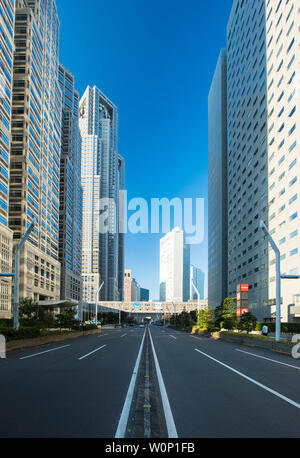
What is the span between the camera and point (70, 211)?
409ft

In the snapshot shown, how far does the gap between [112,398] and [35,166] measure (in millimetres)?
77545

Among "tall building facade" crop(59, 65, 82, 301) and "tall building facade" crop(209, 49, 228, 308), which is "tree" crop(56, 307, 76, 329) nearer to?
"tall building facade" crop(59, 65, 82, 301)

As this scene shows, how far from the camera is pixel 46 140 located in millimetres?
89750

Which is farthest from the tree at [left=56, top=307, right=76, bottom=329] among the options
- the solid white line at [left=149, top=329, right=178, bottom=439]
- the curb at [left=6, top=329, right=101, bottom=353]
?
the solid white line at [left=149, top=329, right=178, bottom=439]

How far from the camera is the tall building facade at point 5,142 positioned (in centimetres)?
5953

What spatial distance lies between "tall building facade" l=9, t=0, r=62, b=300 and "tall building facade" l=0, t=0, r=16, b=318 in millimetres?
8860

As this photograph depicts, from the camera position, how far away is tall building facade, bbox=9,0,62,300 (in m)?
73.7

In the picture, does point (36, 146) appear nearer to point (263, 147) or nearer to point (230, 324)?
point (263, 147)

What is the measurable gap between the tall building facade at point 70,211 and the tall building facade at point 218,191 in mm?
47992

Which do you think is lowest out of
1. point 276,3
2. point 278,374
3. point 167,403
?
point 278,374

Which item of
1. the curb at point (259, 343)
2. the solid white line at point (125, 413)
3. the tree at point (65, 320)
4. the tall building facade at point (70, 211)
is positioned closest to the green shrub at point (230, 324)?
the curb at point (259, 343)

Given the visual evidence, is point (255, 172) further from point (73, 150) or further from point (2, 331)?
point (2, 331)

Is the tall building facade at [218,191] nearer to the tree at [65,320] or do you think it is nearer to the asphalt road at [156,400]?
the tree at [65,320]
